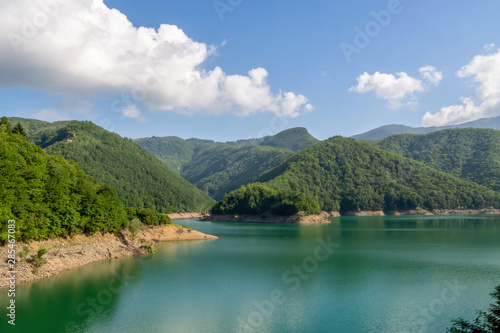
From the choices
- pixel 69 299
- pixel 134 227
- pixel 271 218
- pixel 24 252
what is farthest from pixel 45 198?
pixel 271 218

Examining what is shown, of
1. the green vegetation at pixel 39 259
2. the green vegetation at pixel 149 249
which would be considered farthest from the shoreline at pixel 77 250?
the green vegetation at pixel 39 259

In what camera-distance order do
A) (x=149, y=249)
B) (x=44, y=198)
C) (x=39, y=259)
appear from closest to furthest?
(x=39, y=259)
(x=44, y=198)
(x=149, y=249)

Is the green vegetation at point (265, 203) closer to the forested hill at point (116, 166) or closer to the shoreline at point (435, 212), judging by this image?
the forested hill at point (116, 166)

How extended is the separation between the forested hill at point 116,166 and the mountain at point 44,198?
119 metres

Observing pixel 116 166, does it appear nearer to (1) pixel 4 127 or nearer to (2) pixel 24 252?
(1) pixel 4 127

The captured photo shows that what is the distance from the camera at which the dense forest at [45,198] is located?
34.2m

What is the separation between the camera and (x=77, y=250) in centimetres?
4153

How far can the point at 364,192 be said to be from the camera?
188m

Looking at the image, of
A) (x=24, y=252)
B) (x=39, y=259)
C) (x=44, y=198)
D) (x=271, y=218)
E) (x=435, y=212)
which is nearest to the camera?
(x=24, y=252)

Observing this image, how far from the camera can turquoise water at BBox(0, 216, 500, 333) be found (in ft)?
77.2

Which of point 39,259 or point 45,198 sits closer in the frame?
point 39,259

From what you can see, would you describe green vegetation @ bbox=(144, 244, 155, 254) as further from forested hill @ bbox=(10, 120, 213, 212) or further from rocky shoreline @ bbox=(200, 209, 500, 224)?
forested hill @ bbox=(10, 120, 213, 212)

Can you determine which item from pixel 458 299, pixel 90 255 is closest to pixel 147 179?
pixel 90 255

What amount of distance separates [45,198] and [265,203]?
362 feet
